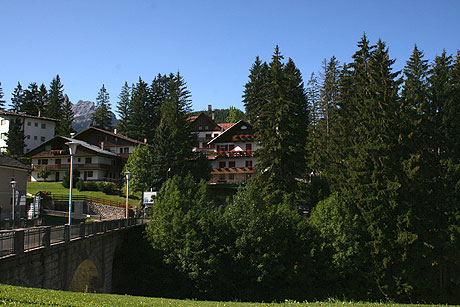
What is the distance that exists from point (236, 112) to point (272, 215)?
343ft

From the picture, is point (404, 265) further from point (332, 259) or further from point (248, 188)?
point (248, 188)

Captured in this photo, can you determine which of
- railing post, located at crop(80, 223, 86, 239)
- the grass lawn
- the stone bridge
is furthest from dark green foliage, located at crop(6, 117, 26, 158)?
railing post, located at crop(80, 223, 86, 239)

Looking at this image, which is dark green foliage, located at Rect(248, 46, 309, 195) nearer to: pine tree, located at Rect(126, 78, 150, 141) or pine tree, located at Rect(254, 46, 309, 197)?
pine tree, located at Rect(254, 46, 309, 197)

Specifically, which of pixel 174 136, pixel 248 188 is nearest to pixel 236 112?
pixel 174 136

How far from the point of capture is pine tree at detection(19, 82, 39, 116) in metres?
93.9

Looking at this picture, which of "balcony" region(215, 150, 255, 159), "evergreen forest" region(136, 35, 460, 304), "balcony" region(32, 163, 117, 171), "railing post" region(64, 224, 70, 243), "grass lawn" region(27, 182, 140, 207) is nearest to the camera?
"railing post" region(64, 224, 70, 243)

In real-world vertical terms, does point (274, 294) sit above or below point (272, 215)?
below

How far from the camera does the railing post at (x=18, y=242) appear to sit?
13766 mm

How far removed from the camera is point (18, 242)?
13875 mm

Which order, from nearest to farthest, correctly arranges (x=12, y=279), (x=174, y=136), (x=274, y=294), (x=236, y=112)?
(x=12, y=279), (x=274, y=294), (x=174, y=136), (x=236, y=112)

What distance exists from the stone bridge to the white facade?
6060 centimetres

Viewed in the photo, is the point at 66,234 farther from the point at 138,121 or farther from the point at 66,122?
the point at 66,122

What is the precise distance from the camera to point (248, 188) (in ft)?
108

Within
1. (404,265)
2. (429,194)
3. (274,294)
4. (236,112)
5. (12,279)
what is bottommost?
(274,294)
